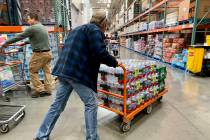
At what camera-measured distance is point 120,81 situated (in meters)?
2.42

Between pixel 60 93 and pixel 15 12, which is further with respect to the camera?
pixel 15 12

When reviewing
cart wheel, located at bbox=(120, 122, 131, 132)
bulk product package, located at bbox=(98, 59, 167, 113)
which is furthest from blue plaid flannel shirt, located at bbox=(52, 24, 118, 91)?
cart wheel, located at bbox=(120, 122, 131, 132)

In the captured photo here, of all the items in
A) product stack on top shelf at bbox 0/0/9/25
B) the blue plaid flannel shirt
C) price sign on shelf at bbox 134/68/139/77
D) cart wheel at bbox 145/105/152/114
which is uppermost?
product stack on top shelf at bbox 0/0/9/25

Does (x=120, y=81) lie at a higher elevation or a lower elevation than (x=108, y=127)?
higher

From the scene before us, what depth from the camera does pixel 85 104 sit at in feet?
6.64

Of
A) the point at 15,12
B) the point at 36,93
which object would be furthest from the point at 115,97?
the point at 15,12

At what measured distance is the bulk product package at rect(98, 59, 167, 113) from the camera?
2463 mm

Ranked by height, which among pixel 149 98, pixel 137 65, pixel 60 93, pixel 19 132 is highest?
pixel 137 65

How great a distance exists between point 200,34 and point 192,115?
14.7 feet

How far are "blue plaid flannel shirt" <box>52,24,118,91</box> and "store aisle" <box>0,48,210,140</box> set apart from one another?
92 cm

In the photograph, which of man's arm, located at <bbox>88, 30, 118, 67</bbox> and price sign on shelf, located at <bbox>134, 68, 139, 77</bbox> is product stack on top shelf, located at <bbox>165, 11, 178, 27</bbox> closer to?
price sign on shelf, located at <bbox>134, 68, 139, 77</bbox>

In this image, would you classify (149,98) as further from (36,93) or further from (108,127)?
(36,93)

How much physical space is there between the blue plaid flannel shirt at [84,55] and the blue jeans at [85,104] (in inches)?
3.9

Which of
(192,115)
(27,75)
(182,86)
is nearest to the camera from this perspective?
(192,115)
